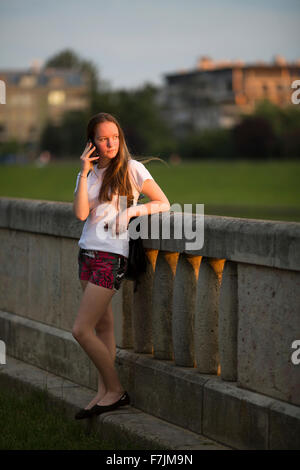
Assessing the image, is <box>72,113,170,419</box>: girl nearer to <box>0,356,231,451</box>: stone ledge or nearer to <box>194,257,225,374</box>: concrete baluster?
<box>0,356,231,451</box>: stone ledge

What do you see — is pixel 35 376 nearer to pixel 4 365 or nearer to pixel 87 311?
pixel 4 365

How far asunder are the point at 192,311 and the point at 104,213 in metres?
0.74

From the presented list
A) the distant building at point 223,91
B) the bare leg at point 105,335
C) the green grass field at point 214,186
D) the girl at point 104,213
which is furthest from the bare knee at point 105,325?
the distant building at point 223,91

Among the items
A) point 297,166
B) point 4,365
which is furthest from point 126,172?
point 297,166

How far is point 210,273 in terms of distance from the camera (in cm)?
485

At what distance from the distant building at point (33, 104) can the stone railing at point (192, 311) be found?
152 metres

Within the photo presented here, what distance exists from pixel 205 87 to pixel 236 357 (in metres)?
158

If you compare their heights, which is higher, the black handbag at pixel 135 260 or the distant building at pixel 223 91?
the distant building at pixel 223 91

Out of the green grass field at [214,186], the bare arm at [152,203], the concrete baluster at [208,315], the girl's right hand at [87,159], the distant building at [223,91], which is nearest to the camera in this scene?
the concrete baluster at [208,315]

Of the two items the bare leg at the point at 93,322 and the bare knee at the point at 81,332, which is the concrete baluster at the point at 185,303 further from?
the bare knee at the point at 81,332

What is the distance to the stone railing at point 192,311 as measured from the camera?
428 centimetres

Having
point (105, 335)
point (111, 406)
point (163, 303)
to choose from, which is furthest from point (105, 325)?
point (111, 406)

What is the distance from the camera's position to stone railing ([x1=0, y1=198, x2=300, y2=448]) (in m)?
4.28

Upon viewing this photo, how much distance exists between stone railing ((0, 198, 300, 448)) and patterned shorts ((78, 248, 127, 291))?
29cm
